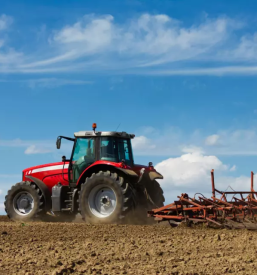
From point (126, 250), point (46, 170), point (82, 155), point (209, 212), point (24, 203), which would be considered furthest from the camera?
point (46, 170)

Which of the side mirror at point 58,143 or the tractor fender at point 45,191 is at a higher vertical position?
the side mirror at point 58,143

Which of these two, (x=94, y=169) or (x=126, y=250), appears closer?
Answer: (x=126, y=250)

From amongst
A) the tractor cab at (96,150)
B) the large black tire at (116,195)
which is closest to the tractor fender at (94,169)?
the tractor cab at (96,150)

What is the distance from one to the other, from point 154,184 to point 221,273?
731 centimetres

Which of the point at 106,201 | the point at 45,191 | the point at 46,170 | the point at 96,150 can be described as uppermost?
the point at 96,150

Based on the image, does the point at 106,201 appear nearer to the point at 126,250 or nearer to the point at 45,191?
the point at 45,191

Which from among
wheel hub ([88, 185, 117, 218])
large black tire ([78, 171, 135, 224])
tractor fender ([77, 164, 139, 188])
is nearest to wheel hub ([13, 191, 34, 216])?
tractor fender ([77, 164, 139, 188])

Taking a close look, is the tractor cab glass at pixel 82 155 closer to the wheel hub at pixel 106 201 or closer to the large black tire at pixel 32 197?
the wheel hub at pixel 106 201

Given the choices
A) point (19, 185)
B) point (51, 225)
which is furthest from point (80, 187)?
point (19, 185)

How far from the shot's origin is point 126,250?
318 inches

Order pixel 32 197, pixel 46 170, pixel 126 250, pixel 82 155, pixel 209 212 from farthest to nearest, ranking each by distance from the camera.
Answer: pixel 46 170, pixel 32 197, pixel 82 155, pixel 209 212, pixel 126 250

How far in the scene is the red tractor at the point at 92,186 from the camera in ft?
39.2

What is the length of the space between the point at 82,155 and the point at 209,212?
4030 millimetres

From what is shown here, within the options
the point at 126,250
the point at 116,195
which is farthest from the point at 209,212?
the point at 126,250
